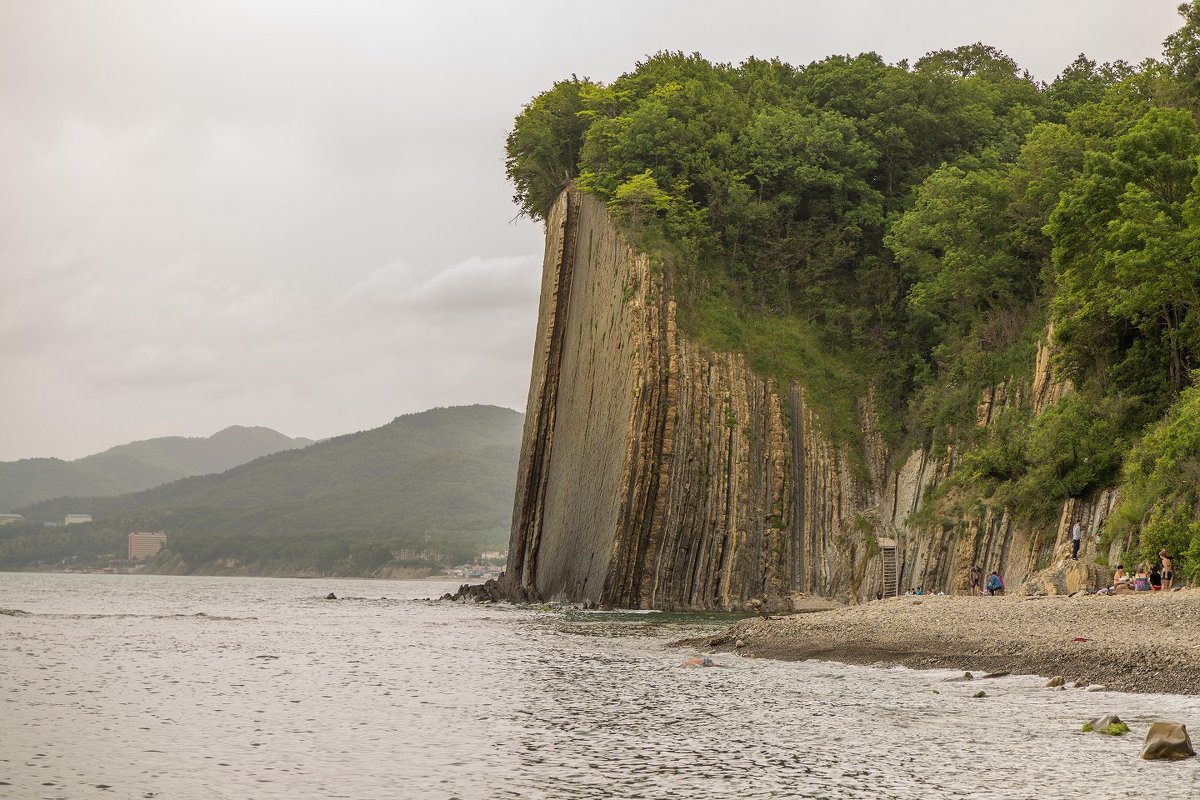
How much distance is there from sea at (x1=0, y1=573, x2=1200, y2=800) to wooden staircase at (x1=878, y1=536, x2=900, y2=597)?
2525cm

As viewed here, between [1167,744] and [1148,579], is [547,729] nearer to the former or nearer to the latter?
[1167,744]

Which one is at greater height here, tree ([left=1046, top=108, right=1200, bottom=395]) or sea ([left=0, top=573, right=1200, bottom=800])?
tree ([left=1046, top=108, right=1200, bottom=395])

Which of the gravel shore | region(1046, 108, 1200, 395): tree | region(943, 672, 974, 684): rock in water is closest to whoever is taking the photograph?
the gravel shore

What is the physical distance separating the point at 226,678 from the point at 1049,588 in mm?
23726

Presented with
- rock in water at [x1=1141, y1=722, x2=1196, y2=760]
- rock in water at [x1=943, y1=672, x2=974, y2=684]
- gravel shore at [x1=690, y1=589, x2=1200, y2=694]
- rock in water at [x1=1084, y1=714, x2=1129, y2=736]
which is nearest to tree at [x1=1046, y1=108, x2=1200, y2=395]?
gravel shore at [x1=690, y1=589, x2=1200, y2=694]

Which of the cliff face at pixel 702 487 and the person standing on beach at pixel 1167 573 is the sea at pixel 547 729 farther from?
the cliff face at pixel 702 487

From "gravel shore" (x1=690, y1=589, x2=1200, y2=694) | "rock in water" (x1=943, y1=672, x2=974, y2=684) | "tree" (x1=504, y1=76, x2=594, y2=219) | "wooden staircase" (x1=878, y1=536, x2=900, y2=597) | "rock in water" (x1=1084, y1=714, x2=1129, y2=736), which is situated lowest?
"rock in water" (x1=943, y1=672, x2=974, y2=684)

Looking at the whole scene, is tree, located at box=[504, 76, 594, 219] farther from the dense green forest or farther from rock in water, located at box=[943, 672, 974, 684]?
rock in water, located at box=[943, 672, 974, 684]

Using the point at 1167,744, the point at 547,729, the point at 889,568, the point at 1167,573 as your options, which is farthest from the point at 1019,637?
the point at 889,568

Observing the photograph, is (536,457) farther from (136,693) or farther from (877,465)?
(136,693)

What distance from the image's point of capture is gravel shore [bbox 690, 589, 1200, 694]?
69.2 feet

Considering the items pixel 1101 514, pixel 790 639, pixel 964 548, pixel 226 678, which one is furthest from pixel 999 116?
pixel 226 678

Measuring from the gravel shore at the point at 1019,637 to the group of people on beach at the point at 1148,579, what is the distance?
1.47 m

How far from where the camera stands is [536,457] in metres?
69.1
